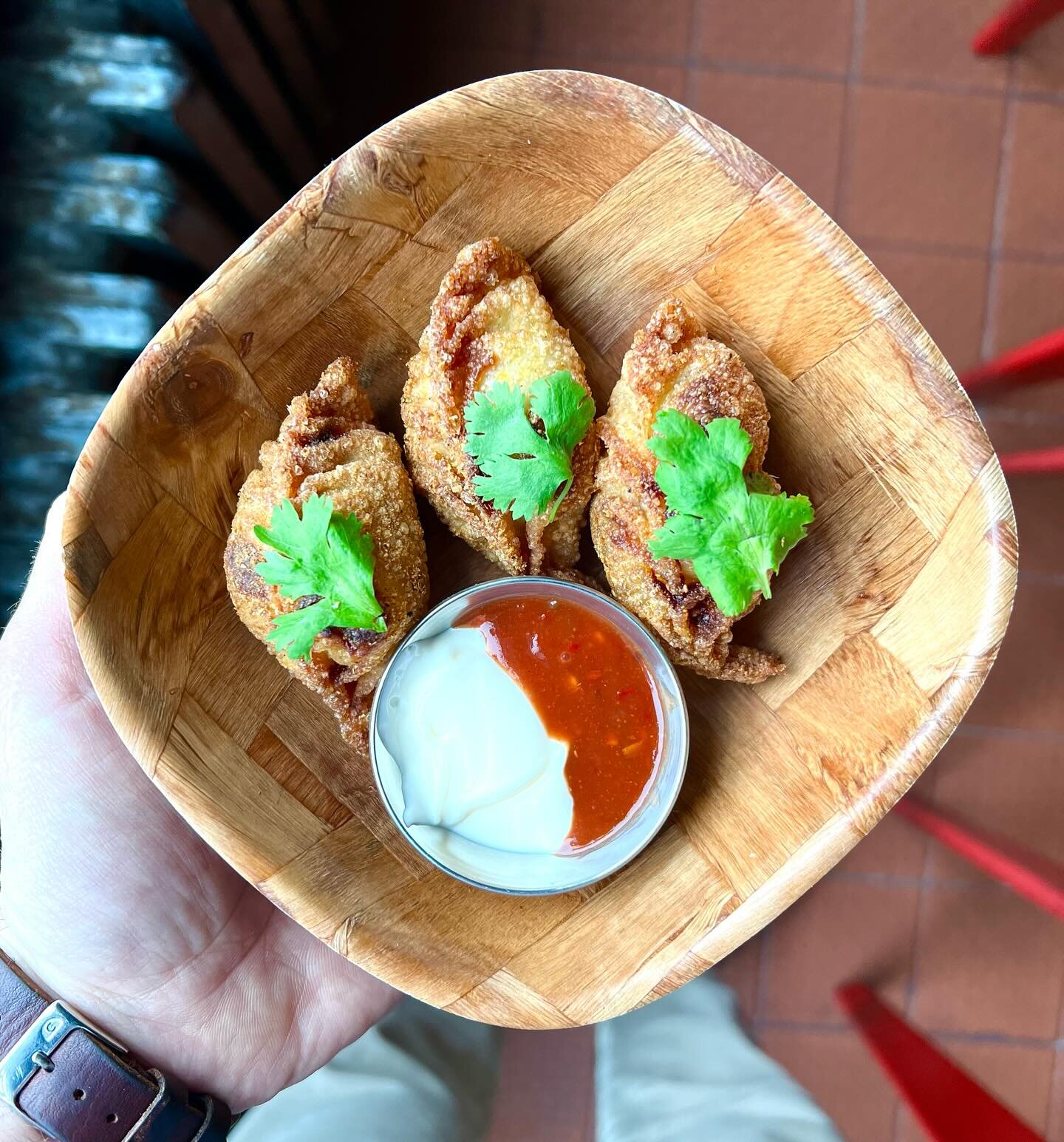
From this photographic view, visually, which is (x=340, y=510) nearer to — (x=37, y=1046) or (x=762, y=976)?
(x=37, y=1046)

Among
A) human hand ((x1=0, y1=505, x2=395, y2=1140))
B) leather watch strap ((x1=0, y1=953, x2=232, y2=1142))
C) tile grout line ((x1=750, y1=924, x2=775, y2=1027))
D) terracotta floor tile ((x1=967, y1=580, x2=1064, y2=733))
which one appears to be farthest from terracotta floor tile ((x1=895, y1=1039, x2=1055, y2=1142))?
leather watch strap ((x1=0, y1=953, x2=232, y2=1142))

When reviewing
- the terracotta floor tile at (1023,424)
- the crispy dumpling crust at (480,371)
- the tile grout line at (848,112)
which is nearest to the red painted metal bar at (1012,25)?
the tile grout line at (848,112)

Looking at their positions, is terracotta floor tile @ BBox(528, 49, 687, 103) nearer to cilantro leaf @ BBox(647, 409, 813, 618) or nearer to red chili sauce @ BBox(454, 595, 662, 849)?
cilantro leaf @ BBox(647, 409, 813, 618)

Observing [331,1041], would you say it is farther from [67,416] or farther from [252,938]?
[67,416]

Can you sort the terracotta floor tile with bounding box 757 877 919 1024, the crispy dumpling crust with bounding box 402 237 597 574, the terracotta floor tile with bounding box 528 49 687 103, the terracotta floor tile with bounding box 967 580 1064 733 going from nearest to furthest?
the crispy dumpling crust with bounding box 402 237 597 574, the terracotta floor tile with bounding box 528 49 687 103, the terracotta floor tile with bounding box 967 580 1064 733, the terracotta floor tile with bounding box 757 877 919 1024

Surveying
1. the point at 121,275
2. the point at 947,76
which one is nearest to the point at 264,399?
the point at 121,275
